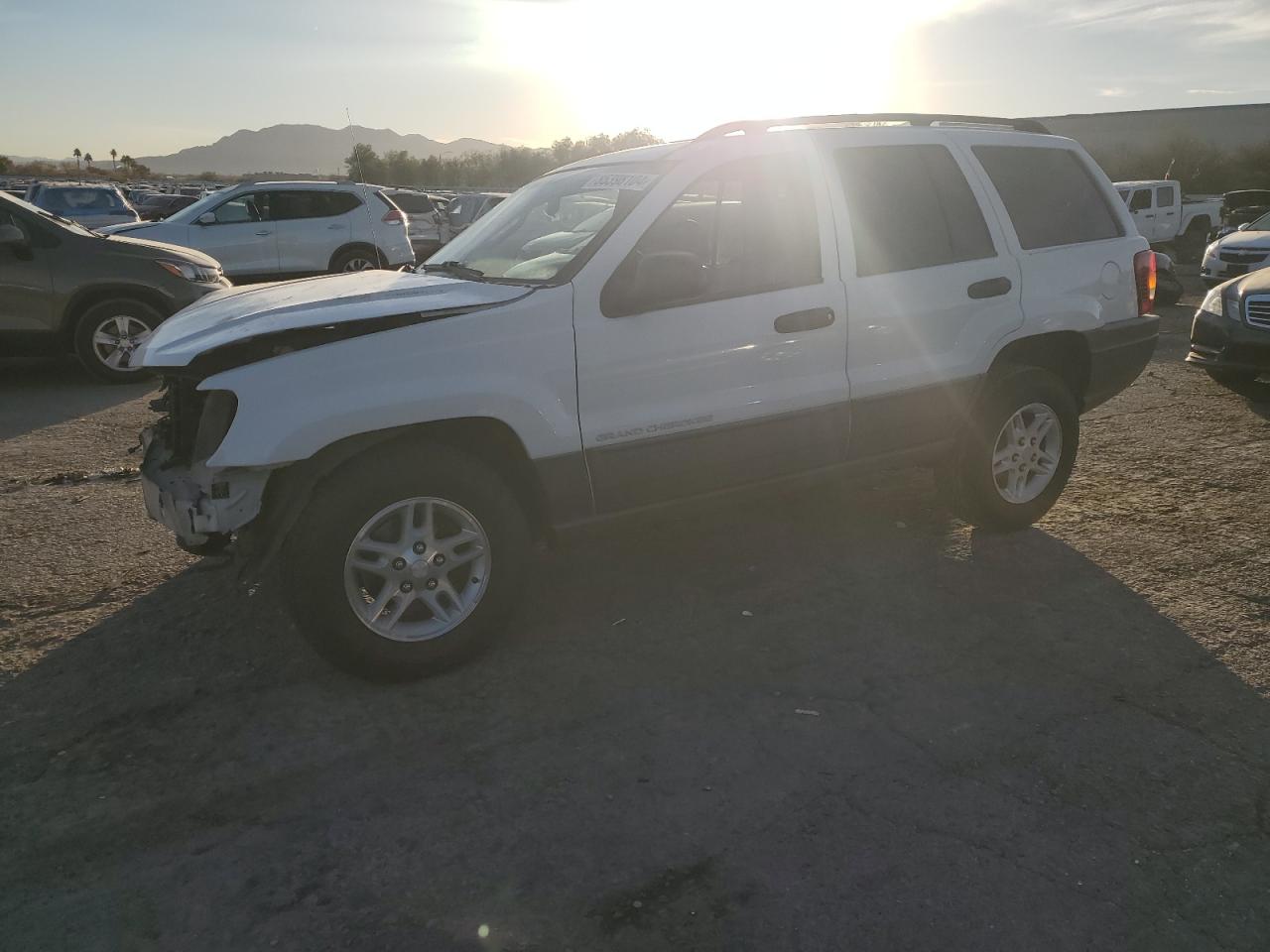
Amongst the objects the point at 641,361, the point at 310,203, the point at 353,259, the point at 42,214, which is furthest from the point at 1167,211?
the point at 641,361

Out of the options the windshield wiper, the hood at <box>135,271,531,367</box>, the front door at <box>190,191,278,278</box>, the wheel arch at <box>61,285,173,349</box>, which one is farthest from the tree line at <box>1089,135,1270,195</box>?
the hood at <box>135,271,531,367</box>

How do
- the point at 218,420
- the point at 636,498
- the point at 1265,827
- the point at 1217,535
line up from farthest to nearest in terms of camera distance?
the point at 1217,535 < the point at 636,498 < the point at 218,420 < the point at 1265,827

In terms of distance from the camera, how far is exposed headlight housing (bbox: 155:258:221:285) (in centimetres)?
905

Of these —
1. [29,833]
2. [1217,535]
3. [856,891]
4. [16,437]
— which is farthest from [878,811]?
[16,437]

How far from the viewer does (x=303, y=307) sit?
12.2ft

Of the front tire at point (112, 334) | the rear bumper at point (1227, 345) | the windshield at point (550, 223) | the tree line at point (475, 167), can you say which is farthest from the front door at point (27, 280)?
the tree line at point (475, 167)

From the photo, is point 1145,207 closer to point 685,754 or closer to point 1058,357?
point 1058,357

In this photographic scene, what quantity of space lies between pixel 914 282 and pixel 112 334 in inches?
294

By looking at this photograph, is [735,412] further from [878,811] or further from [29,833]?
[29,833]

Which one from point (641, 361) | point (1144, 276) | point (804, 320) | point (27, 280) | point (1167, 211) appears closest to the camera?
point (641, 361)

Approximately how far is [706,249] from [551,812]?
2.52 meters

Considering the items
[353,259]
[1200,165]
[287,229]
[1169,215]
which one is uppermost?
[1200,165]

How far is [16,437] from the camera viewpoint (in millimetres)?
7211

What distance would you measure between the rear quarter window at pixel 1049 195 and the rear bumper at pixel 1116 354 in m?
0.49
